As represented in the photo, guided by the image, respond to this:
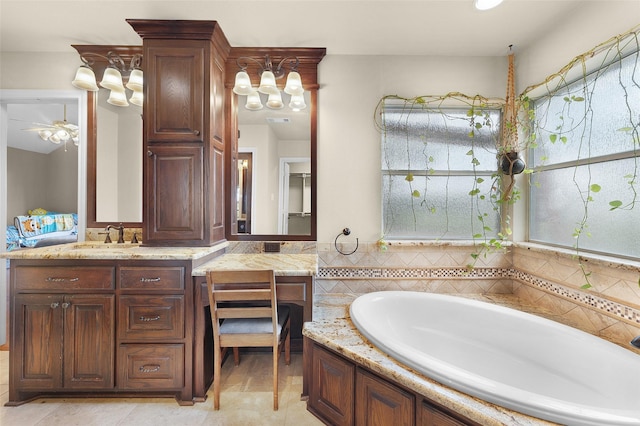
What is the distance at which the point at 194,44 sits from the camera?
194cm

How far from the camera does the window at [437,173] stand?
92.6 inches

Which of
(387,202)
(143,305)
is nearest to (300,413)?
(143,305)

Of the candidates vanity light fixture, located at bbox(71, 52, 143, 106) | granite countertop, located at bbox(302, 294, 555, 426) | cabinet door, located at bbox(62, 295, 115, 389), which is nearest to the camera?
granite countertop, located at bbox(302, 294, 555, 426)

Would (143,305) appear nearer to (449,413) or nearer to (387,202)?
(449,413)

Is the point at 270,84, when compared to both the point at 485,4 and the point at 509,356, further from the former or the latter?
the point at 509,356

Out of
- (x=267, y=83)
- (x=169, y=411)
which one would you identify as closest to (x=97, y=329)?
(x=169, y=411)

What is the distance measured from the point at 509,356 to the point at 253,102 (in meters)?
2.60

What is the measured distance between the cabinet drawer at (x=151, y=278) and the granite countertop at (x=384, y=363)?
A: 876 millimetres

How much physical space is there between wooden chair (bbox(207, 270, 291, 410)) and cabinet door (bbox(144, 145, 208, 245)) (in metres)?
0.53

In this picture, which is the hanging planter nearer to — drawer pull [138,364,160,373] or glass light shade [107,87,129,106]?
drawer pull [138,364,160,373]

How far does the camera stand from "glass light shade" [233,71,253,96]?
2.11 meters

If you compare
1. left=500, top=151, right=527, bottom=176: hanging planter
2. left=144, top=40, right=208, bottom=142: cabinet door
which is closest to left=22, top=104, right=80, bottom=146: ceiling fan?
left=144, top=40, right=208, bottom=142: cabinet door

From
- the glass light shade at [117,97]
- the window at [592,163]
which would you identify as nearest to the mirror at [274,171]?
the glass light shade at [117,97]

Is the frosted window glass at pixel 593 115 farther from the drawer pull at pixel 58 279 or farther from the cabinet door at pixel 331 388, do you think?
the drawer pull at pixel 58 279
